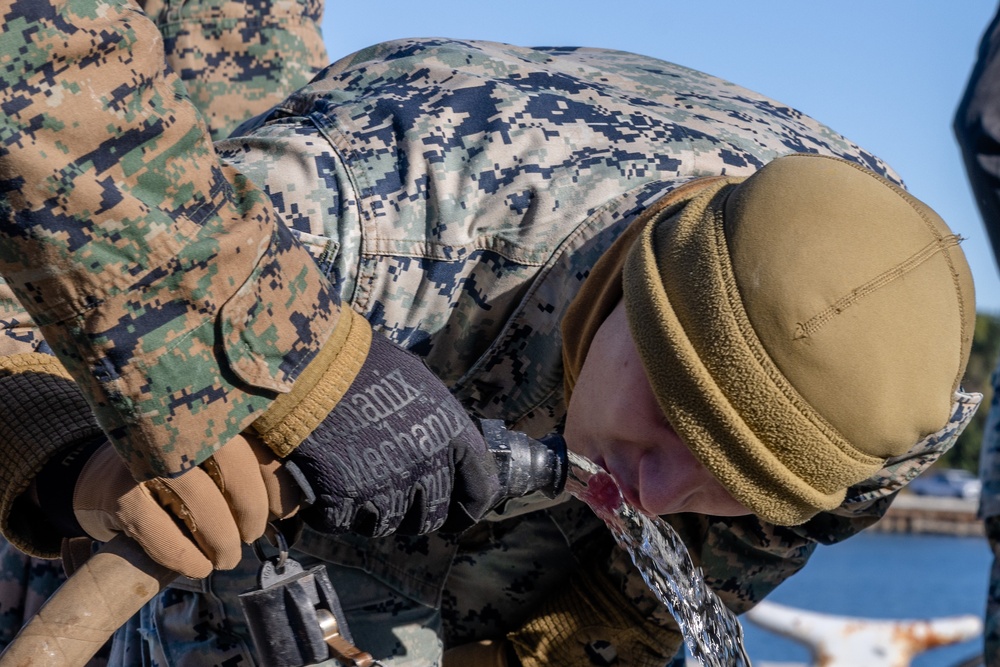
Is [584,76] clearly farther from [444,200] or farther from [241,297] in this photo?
[241,297]

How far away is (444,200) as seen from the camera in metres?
1.98

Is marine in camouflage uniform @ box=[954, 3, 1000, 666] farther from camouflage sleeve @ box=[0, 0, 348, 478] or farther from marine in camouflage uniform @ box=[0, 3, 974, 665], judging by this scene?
camouflage sleeve @ box=[0, 0, 348, 478]

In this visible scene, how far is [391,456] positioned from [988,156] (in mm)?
2184

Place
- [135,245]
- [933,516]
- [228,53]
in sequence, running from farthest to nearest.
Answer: [933,516]
[228,53]
[135,245]

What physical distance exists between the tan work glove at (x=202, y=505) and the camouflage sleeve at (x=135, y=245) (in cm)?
5

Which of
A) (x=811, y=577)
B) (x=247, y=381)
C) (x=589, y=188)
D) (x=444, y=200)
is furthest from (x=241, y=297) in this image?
(x=811, y=577)

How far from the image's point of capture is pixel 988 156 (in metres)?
3.12

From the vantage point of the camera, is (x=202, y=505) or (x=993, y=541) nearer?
(x=202, y=505)

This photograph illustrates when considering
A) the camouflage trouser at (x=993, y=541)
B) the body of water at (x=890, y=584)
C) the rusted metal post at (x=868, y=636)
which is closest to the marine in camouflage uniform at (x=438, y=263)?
the camouflage trouser at (x=993, y=541)

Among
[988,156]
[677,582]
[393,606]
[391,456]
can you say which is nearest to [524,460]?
[391,456]

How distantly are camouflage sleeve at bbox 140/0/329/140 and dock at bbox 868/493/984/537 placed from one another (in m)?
34.9

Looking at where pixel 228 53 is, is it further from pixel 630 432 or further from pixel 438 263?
pixel 630 432

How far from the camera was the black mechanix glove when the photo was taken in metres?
1.50

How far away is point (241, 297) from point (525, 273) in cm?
68
